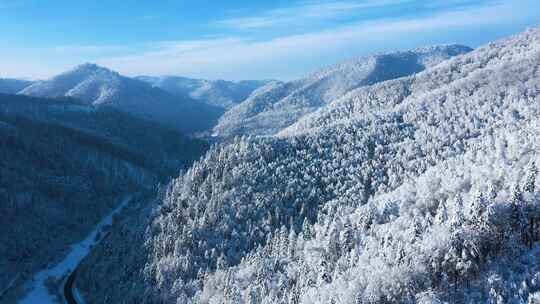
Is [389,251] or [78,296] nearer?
[389,251]

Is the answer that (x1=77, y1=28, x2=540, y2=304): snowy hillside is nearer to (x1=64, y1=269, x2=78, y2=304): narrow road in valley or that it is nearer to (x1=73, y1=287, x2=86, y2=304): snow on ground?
(x1=73, y1=287, x2=86, y2=304): snow on ground

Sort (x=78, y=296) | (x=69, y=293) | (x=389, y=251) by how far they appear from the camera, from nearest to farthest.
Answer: (x=389, y=251)
(x=78, y=296)
(x=69, y=293)

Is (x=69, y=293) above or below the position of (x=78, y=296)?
below

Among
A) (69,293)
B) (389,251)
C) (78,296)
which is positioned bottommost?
(69,293)

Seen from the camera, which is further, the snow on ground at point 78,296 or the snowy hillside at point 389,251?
the snow on ground at point 78,296

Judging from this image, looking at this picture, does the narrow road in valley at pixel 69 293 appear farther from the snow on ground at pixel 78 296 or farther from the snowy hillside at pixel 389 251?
the snowy hillside at pixel 389 251

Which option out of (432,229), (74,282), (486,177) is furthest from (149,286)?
(486,177)

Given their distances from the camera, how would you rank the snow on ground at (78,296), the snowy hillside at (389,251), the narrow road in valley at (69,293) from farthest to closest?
the narrow road in valley at (69,293)
the snow on ground at (78,296)
the snowy hillside at (389,251)

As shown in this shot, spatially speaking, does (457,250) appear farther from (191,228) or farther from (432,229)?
(191,228)

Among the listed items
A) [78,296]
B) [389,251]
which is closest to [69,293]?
[78,296]

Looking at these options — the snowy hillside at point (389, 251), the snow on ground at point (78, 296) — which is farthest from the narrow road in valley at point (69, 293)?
the snowy hillside at point (389, 251)

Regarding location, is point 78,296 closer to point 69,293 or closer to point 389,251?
point 69,293
